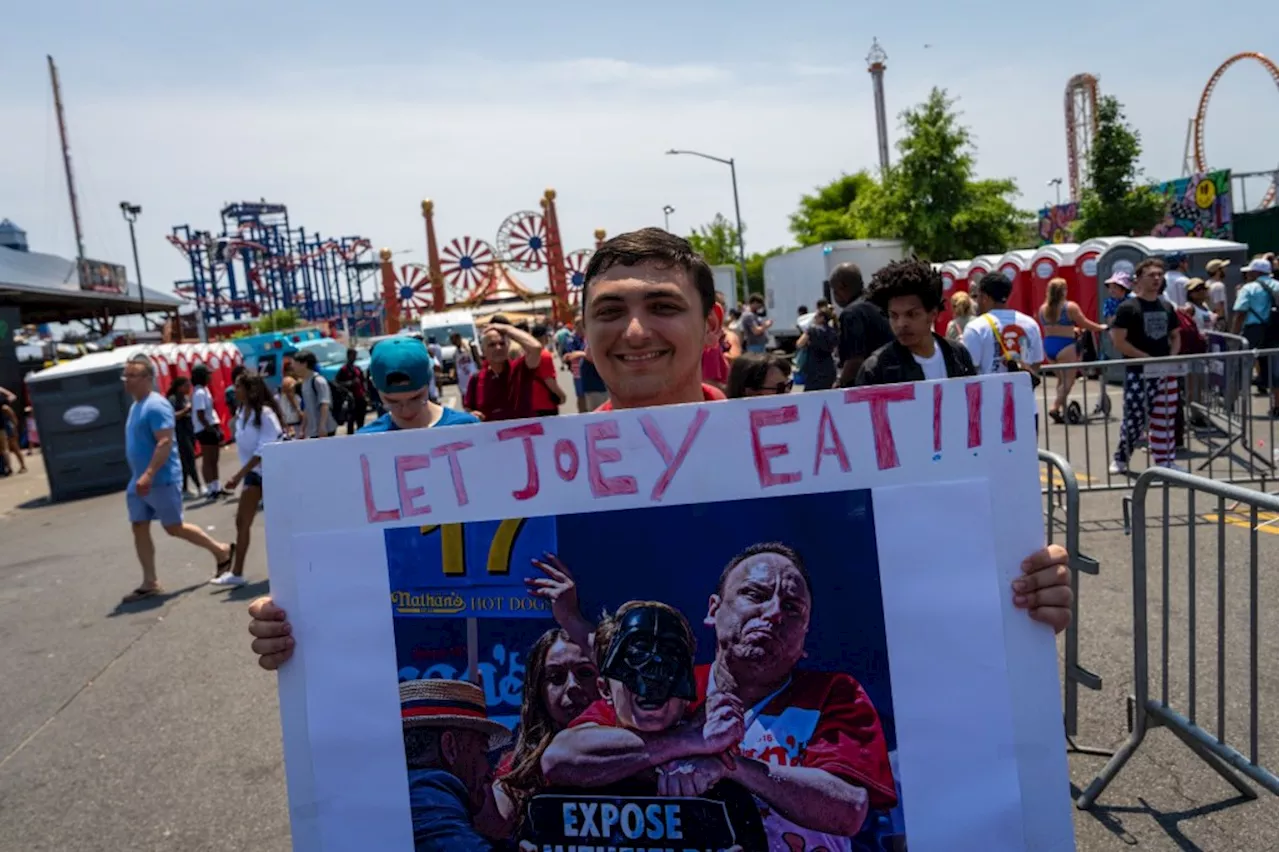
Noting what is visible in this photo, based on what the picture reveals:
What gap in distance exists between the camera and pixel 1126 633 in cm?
522

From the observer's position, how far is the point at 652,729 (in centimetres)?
180

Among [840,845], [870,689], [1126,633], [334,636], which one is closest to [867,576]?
[870,689]

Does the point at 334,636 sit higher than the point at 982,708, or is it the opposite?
the point at 334,636

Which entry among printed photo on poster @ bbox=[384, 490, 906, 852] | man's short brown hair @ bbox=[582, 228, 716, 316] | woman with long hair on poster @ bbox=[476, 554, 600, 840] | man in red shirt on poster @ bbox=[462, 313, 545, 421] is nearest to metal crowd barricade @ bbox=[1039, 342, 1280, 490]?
man in red shirt on poster @ bbox=[462, 313, 545, 421]

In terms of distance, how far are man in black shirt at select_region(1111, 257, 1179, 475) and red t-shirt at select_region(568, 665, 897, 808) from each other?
721cm

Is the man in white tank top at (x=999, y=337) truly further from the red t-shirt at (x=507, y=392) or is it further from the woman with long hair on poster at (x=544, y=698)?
the woman with long hair on poster at (x=544, y=698)

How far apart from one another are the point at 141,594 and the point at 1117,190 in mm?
33163

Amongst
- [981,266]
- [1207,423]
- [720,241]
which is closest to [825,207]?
[720,241]

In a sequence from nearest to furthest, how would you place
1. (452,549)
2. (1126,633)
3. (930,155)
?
1. (452,549)
2. (1126,633)
3. (930,155)

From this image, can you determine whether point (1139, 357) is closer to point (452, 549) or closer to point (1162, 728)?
point (1162, 728)

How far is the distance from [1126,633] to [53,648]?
6719 mm

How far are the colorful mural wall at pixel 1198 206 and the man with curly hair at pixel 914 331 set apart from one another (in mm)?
31845

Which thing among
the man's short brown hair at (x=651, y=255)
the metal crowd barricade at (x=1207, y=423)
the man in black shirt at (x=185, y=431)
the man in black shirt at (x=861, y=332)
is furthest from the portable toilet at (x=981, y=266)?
the man's short brown hair at (x=651, y=255)

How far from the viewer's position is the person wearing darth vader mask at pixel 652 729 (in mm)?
1774
